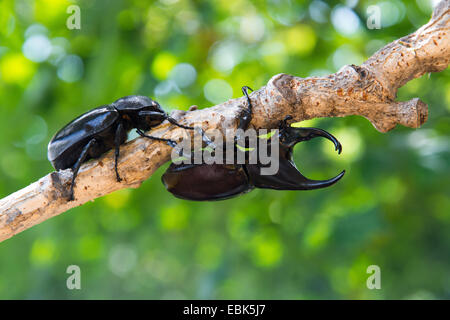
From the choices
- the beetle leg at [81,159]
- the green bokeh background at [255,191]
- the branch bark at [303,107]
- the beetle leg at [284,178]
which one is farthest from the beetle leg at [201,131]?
the green bokeh background at [255,191]

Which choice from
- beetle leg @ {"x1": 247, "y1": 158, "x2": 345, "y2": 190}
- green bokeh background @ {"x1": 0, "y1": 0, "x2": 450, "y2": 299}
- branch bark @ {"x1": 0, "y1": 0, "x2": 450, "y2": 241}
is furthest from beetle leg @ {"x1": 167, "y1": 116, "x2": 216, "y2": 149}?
green bokeh background @ {"x1": 0, "y1": 0, "x2": 450, "y2": 299}

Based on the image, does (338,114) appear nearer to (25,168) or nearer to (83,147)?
(83,147)

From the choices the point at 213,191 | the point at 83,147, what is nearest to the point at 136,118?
the point at 83,147

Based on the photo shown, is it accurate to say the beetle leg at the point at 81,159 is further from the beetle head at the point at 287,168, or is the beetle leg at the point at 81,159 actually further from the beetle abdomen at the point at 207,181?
the beetle head at the point at 287,168

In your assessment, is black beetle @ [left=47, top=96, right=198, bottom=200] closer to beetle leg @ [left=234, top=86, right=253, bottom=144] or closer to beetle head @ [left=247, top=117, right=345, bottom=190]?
beetle leg @ [left=234, top=86, right=253, bottom=144]

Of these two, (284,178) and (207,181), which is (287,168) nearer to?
(284,178)
